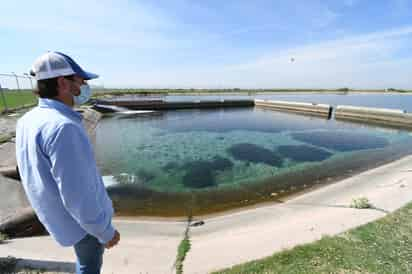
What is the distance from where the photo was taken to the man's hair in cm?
124

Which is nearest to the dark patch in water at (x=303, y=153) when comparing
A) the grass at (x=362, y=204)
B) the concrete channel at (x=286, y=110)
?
the grass at (x=362, y=204)

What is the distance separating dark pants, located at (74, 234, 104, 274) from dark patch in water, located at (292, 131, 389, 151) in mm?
12433

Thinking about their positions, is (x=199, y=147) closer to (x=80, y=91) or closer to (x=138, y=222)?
(x=138, y=222)

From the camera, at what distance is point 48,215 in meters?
1.28

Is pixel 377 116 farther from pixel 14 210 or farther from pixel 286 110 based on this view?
pixel 14 210

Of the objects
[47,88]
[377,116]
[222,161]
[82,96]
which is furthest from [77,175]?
[377,116]

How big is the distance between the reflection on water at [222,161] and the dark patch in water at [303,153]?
43 millimetres

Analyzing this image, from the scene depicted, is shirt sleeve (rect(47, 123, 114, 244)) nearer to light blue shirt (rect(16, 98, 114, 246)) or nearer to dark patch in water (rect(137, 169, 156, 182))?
light blue shirt (rect(16, 98, 114, 246))

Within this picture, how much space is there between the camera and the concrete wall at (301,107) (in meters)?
23.8

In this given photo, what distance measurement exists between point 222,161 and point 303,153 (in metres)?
4.32

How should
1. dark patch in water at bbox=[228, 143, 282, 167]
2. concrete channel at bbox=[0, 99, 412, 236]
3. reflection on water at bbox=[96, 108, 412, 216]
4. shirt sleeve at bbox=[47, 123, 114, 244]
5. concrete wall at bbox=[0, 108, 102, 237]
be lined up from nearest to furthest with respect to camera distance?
shirt sleeve at bbox=[47, 123, 114, 244] < concrete wall at bbox=[0, 108, 102, 237] < reflection on water at bbox=[96, 108, 412, 216] < dark patch in water at bbox=[228, 143, 282, 167] < concrete channel at bbox=[0, 99, 412, 236]

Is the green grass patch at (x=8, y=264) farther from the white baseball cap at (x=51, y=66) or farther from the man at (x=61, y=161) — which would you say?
the white baseball cap at (x=51, y=66)

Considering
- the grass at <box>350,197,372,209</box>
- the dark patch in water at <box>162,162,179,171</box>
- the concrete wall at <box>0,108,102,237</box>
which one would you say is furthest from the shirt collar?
the dark patch in water at <box>162,162,179,171</box>

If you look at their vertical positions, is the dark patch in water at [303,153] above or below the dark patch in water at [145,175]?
below
